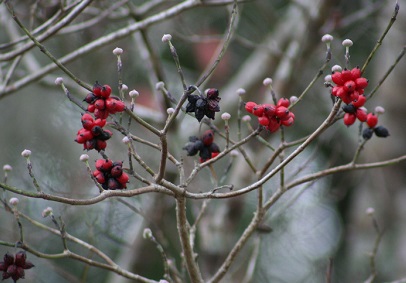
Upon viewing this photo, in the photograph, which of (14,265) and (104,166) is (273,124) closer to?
(104,166)

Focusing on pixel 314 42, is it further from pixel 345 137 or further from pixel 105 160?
pixel 105 160

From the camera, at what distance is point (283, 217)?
3.88m

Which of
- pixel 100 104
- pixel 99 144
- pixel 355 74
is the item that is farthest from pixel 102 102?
pixel 355 74

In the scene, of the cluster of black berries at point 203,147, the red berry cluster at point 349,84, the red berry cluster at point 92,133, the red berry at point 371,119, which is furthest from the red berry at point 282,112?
the red berry cluster at point 92,133

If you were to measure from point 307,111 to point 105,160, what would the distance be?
141 inches

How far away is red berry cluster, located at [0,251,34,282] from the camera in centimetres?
174

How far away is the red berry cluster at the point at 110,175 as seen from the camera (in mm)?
1634

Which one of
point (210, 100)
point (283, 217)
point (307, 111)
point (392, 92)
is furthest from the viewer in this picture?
point (307, 111)

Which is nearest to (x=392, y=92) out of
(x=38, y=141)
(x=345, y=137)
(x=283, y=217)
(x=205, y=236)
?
(x=345, y=137)

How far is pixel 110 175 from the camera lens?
5.41 feet

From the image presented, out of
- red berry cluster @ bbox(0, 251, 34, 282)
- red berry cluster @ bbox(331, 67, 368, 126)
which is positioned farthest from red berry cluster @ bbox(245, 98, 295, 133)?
red berry cluster @ bbox(0, 251, 34, 282)

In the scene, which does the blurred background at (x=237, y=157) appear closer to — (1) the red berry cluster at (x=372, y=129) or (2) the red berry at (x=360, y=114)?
(1) the red berry cluster at (x=372, y=129)

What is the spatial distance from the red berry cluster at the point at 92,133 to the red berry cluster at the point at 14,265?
1.22 ft

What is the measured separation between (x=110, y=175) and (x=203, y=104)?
312mm
